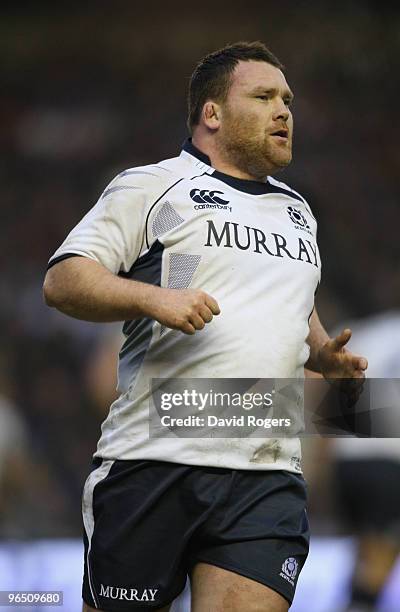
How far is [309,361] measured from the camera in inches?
149

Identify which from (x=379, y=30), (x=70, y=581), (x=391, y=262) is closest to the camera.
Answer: (x=70, y=581)

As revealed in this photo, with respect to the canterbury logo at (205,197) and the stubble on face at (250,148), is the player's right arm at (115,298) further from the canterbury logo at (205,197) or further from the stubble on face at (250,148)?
the stubble on face at (250,148)

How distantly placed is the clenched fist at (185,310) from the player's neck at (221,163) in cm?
72

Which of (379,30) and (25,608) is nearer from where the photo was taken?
(25,608)

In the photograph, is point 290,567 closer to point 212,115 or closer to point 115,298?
point 115,298

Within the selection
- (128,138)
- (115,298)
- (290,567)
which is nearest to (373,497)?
(290,567)

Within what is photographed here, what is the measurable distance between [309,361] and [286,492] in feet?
1.90

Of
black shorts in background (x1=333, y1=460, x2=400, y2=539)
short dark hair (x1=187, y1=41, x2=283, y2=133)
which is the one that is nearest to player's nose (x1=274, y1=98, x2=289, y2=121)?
short dark hair (x1=187, y1=41, x2=283, y2=133)

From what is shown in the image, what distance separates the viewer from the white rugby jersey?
10.9 ft

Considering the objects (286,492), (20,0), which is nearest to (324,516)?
(286,492)

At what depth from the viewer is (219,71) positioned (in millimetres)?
3787

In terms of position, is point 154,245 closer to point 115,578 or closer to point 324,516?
point 115,578

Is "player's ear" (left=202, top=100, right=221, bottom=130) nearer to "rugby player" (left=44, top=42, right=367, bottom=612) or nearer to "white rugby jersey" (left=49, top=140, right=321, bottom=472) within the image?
"rugby player" (left=44, top=42, right=367, bottom=612)

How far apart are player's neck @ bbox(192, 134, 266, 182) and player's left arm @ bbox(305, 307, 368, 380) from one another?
0.58 m
